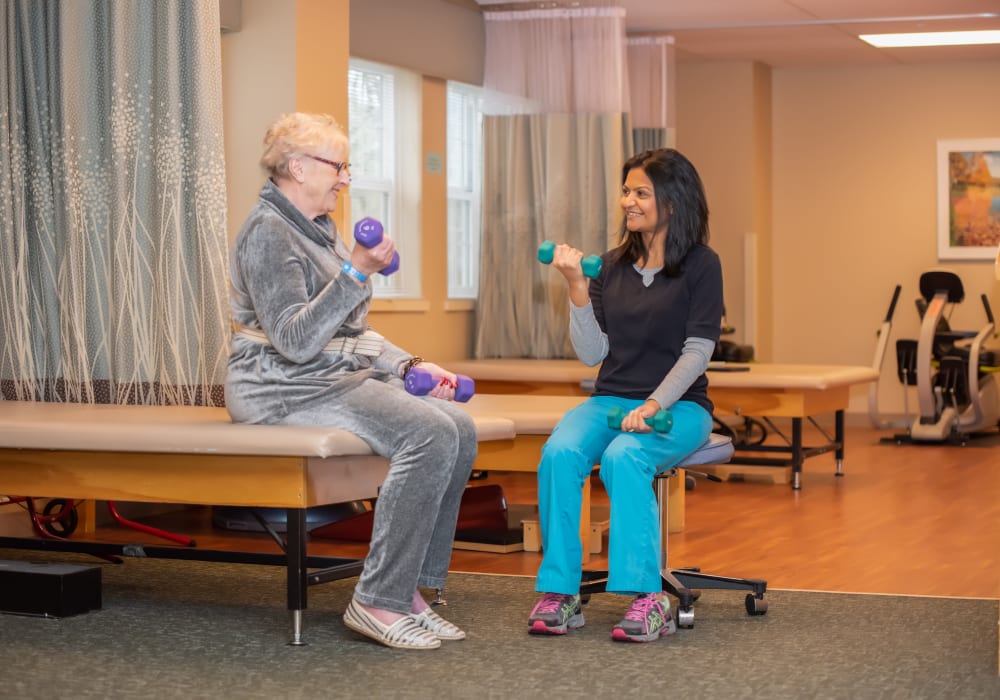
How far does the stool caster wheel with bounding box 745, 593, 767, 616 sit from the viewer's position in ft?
11.7

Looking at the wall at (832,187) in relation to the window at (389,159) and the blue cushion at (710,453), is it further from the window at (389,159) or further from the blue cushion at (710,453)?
the blue cushion at (710,453)

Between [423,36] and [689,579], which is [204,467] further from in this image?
[423,36]

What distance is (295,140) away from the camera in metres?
3.35

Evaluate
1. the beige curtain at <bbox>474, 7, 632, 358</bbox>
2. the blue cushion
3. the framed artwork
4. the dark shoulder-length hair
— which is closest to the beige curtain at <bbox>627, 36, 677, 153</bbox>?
the beige curtain at <bbox>474, 7, 632, 358</bbox>

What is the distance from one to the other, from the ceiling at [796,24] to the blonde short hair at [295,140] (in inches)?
159

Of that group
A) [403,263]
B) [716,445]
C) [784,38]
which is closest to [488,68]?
[403,263]

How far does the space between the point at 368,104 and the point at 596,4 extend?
50.0 inches

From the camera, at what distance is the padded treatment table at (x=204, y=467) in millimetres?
3236

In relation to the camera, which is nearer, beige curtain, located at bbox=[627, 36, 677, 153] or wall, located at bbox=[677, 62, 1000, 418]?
beige curtain, located at bbox=[627, 36, 677, 153]

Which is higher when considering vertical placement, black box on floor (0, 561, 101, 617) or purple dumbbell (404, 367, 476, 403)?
purple dumbbell (404, 367, 476, 403)

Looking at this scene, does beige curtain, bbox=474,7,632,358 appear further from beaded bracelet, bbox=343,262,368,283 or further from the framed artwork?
beaded bracelet, bbox=343,262,368,283

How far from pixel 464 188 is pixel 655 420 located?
4597 millimetres

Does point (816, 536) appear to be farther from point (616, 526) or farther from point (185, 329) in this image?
point (185, 329)

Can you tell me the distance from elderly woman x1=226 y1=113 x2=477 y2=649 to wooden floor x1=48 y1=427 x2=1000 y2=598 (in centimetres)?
106
